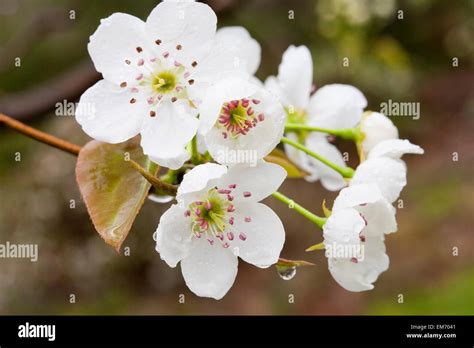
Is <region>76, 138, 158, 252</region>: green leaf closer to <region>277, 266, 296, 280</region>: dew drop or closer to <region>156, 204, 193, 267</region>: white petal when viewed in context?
<region>156, 204, 193, 267</region>: white petal

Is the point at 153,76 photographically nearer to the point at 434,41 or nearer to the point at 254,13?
the point at 254,13

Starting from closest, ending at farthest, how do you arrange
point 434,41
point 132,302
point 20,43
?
point 20,43 → point 132,302 → point 434,41

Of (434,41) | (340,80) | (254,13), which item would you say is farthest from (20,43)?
(434,41)

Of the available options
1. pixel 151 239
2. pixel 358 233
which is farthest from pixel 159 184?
pixel 151 239

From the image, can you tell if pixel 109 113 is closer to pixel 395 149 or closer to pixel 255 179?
pixel 255 179

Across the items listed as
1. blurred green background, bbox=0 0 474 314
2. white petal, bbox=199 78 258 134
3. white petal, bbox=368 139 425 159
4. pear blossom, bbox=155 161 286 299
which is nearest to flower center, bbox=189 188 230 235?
pear blossom, bbox=155 161 286 299

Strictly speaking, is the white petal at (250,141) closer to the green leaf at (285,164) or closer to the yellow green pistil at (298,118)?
the green leaf at (285,164)
